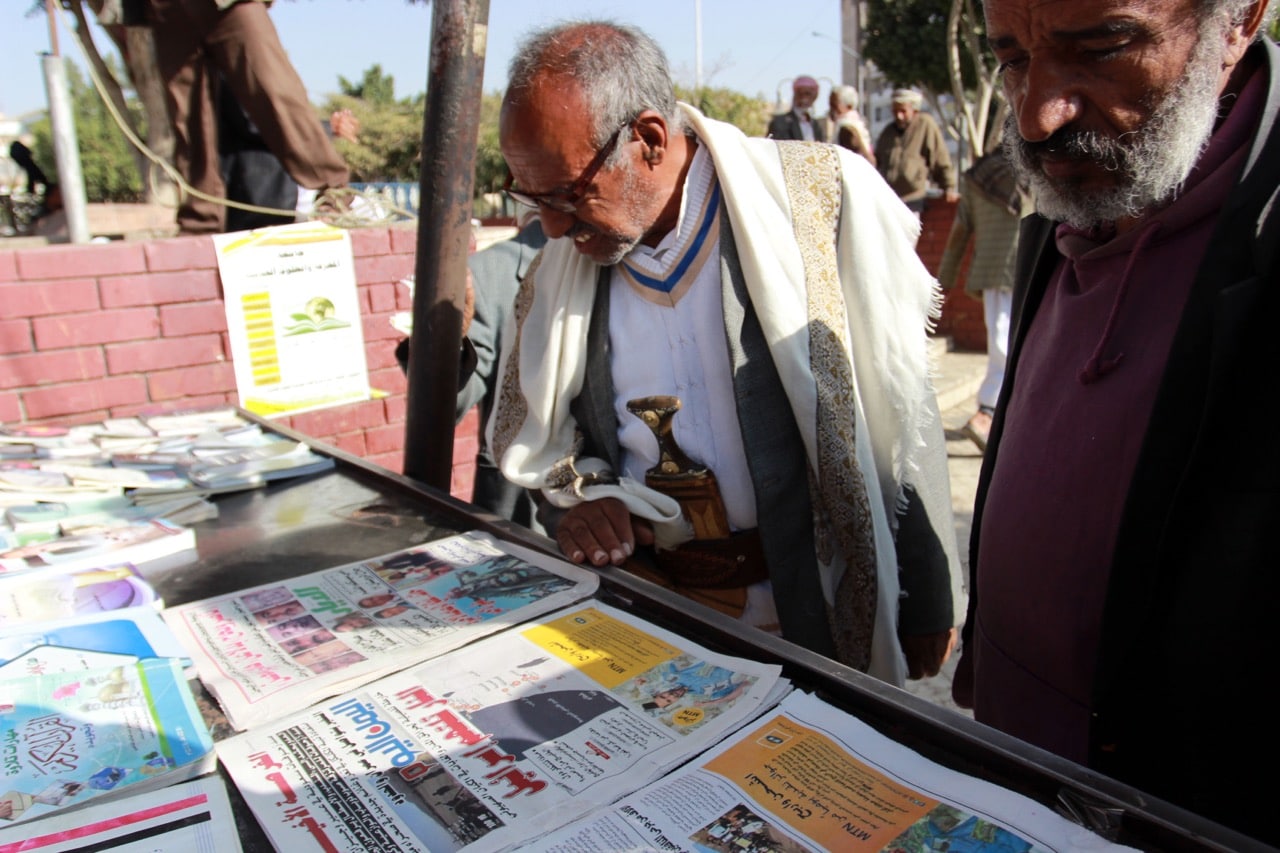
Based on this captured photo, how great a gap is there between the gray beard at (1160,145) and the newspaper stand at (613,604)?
0.76 metres

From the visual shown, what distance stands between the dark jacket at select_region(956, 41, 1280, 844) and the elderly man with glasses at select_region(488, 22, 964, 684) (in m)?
0.60

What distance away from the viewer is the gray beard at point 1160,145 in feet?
3.95

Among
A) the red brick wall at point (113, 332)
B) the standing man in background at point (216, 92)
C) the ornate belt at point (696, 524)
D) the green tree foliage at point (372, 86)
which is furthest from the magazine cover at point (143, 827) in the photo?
the green tree foliage at point (372, 86)

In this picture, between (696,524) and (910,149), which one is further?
(910,149)

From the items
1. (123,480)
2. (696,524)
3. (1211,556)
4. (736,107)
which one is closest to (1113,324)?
(1211,556)

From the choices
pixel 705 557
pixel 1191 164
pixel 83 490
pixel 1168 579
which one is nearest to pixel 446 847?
pixel 1168 579

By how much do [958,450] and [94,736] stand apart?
5407 mm

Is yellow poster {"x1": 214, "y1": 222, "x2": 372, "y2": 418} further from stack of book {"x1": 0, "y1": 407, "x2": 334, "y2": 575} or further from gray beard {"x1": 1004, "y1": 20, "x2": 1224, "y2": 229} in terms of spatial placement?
gray beard {"x1": 1004, "y1": 20, "x2": 1224, "y2": 229}

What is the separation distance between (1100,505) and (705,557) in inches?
29.9

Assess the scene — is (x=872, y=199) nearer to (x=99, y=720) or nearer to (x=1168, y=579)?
(x=1168, y=579)

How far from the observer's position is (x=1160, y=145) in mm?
1210

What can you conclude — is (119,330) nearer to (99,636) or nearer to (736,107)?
(99,636)

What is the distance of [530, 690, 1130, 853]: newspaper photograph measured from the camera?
2.69 ft

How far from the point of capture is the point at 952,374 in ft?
24.6
